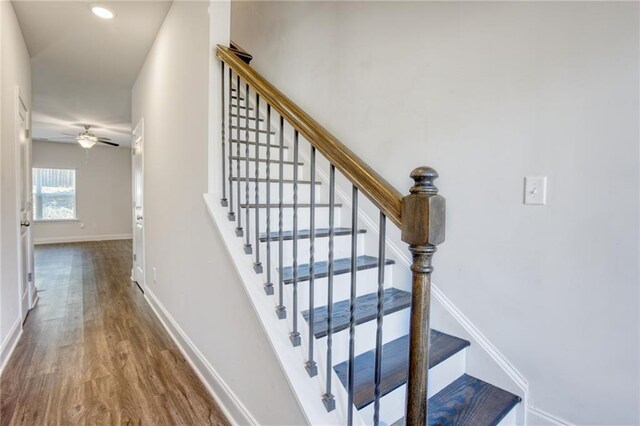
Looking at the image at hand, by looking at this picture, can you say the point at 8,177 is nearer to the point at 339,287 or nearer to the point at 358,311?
the point at 339,287

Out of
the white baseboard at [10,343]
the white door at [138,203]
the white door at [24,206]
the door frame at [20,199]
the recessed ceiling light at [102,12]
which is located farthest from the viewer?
the white door at [138,203]

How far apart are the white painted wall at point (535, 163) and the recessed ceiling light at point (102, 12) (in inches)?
79.0

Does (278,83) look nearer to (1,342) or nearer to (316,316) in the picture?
(316,316)

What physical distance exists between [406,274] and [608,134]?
1.12 metres

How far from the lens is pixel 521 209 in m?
1.46

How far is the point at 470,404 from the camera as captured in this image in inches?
56.2

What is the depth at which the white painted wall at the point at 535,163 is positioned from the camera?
4.02 ft

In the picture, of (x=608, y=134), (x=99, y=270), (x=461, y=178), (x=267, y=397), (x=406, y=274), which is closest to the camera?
(x=608, y=134)

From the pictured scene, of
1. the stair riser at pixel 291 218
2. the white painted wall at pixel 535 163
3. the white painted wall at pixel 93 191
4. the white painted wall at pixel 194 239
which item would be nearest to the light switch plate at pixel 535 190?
the white painted wall at pixel 535 163

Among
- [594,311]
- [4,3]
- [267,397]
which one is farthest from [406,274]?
[4,3]

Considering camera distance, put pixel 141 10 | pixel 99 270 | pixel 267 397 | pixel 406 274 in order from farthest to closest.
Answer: pixel 99 270 → pixel 141 10 → pixel 406 274 → pixel 267 397

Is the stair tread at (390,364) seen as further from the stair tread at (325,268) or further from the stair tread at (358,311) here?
the stair tread at (325,268)

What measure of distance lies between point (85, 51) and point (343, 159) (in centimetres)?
350

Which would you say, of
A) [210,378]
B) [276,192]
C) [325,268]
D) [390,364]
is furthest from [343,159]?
[210,378]
